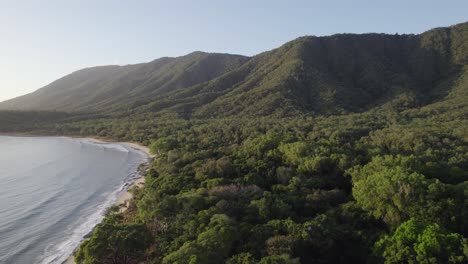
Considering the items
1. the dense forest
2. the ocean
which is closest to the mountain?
the dense forest

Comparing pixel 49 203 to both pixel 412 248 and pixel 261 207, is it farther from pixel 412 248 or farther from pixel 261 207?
pixel 412 248

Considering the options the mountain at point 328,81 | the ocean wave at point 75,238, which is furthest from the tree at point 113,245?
the mountain at point 328,81

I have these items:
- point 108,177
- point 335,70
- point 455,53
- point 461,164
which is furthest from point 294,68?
point 461,164

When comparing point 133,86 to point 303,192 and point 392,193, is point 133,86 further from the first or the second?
point 392,193

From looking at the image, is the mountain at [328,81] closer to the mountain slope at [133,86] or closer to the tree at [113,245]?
the mountain slope at [133,86]

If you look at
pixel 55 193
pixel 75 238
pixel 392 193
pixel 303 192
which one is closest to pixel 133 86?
pixel 55 193
